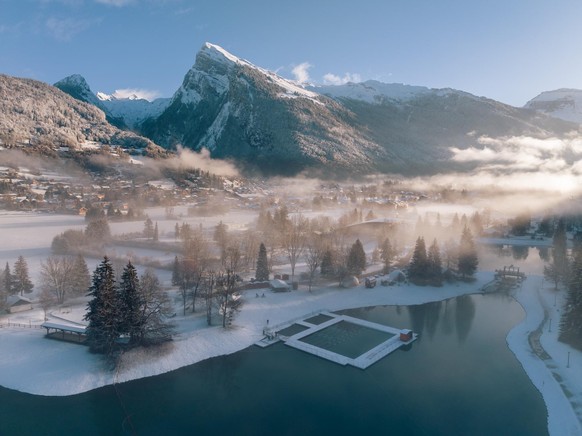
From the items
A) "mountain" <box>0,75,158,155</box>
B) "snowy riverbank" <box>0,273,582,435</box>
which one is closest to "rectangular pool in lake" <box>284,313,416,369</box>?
"snowy riverbank" <box>0,273,582,435</box>

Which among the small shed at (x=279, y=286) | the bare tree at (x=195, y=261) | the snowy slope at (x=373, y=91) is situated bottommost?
the small shed at (x=279, y=286)

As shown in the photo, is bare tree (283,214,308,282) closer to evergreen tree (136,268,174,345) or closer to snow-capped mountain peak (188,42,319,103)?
evergreen tree (136,268,174,345)

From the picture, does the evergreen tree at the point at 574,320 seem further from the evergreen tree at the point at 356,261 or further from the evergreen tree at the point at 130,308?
the evergreen tree at the point at 130,308

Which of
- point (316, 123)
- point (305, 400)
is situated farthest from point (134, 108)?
point (305, 400)

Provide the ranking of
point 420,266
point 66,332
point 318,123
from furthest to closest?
point 318,123, point 420,266, point 66,332

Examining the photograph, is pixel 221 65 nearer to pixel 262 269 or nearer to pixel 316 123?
pixel 316 123

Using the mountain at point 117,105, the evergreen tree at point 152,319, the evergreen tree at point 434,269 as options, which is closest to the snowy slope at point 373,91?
the mountain at point 117,105

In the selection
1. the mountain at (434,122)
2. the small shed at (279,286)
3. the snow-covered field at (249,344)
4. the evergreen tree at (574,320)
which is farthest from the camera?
the mountain at (434,122)
